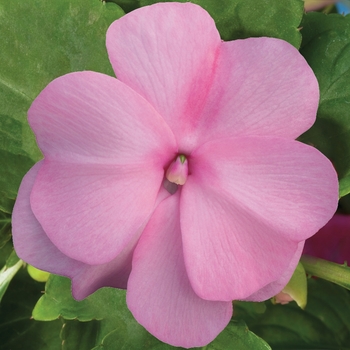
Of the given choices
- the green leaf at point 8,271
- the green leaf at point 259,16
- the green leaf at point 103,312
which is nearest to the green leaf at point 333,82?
the green leaf at point 259,16

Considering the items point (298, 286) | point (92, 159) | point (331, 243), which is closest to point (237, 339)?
point (298, 286)

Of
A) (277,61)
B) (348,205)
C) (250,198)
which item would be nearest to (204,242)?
(250,198)

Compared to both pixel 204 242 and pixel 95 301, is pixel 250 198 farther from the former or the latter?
pixel 95 301

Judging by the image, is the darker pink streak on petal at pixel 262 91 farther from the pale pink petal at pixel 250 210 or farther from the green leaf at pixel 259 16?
the green leaf at pixel 259 16

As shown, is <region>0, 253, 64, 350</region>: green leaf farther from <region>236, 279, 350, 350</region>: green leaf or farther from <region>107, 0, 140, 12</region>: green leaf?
<region>107, 0, 140, 12</region>: green leaf

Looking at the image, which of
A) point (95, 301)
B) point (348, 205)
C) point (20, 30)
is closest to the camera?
point (20, 30)

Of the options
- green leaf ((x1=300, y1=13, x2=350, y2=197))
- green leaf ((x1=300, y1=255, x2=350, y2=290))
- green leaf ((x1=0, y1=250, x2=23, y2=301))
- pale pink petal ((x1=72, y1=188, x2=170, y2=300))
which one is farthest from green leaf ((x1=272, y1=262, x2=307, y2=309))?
green leaf ((x1=0, y1=250, x2=23, y2=301))

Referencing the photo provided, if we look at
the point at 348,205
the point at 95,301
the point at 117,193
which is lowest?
the point at 348,205

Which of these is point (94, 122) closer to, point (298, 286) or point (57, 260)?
point (57, 260)
